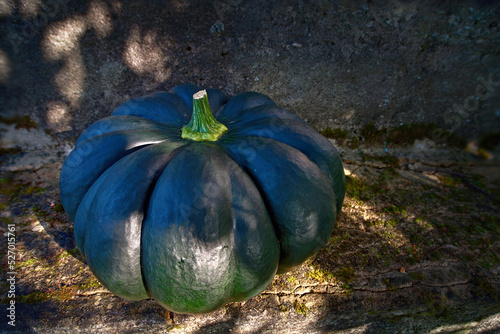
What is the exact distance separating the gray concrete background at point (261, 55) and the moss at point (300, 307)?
191 centimetres

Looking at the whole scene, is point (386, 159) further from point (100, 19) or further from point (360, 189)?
point (100, 19)

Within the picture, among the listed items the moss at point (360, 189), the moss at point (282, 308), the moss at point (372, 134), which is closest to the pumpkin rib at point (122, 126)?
the moss at point (282, 308)

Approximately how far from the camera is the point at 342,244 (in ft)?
6.99

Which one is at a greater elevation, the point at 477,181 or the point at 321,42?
the point at 321,42

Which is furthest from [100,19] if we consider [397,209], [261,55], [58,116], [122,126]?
[397,209]

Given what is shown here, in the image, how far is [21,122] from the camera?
2799mm

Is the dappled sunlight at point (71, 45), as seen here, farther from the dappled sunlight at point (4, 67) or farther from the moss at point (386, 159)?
the moss at point (386, 159)

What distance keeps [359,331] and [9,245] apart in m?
2.55

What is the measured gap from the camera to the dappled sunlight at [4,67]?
8.03ft

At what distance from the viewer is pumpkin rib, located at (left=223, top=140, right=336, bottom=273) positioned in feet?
4.84

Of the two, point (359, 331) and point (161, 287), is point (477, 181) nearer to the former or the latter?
point (359, 331)

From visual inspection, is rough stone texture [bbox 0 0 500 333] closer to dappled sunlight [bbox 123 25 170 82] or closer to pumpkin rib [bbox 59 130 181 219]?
dappled sunlight [bbox 123 25 170 82]

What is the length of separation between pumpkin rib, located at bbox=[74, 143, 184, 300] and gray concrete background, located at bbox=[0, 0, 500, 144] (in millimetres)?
1546

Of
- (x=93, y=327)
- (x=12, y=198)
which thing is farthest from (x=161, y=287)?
(x=12, y=198)
